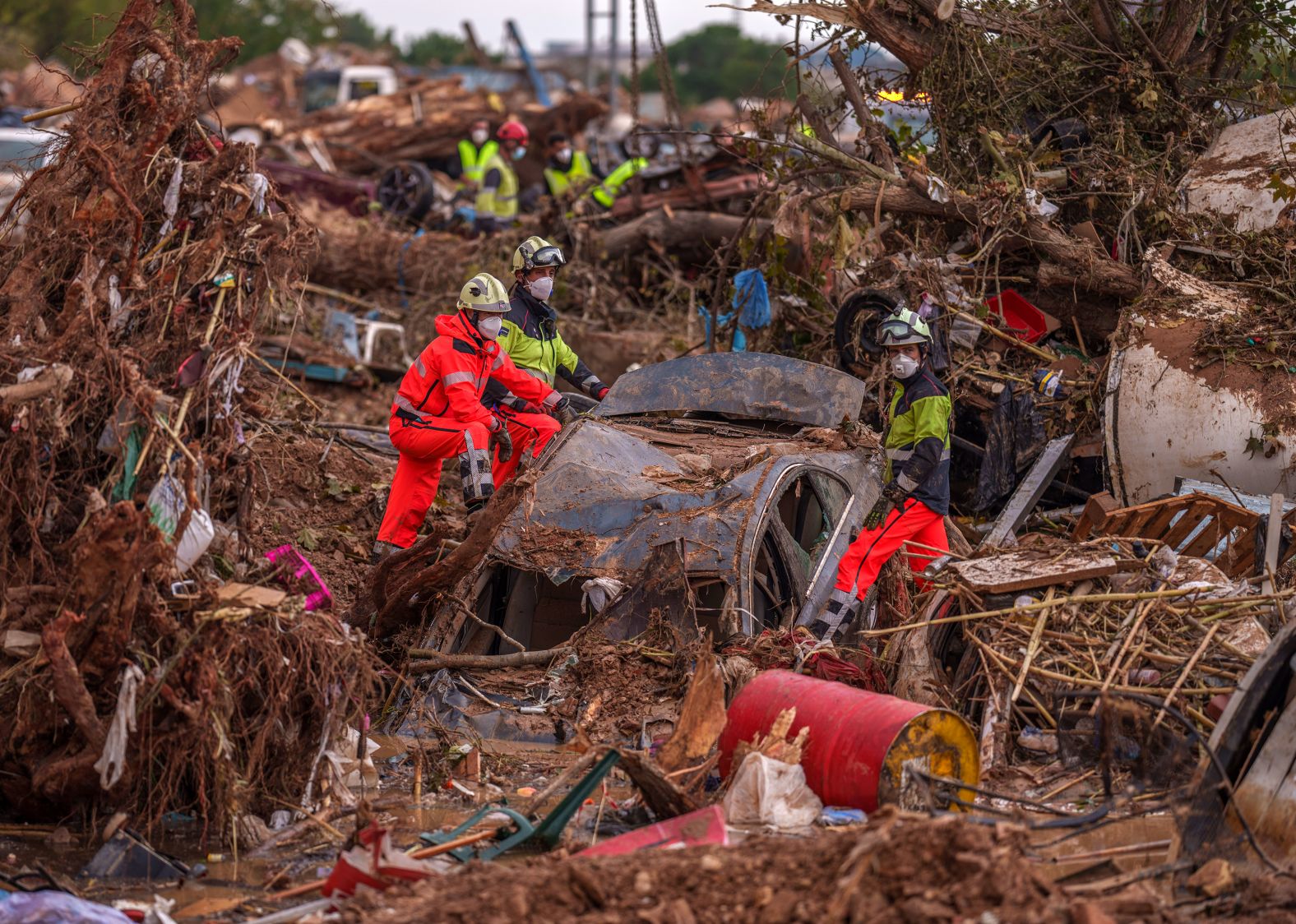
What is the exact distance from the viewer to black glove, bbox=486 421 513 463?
7816mm

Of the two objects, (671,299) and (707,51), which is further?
(707,51)

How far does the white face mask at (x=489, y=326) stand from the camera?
26.0 ft

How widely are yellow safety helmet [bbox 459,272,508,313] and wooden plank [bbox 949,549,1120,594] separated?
3.04 meters

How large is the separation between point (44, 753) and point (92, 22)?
2.97 meters

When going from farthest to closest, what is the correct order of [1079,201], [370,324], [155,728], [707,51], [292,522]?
[707,51] → [370,324] → [1079,201] → [292,522] → [155,728]

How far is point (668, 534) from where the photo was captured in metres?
6.07

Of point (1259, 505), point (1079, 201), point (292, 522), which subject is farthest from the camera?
point (1079, 201)

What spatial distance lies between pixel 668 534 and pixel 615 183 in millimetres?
9939

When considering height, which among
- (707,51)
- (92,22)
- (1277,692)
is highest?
(707,51)

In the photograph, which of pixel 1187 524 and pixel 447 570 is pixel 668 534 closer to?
pixel 447 570

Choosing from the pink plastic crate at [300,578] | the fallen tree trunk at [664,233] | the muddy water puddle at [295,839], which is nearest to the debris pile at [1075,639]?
the muddy water puddle at [295,839]

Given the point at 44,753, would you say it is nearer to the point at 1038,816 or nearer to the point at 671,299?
the point at 1038,816

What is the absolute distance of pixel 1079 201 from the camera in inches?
398

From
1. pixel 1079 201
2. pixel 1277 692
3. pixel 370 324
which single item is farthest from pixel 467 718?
pixel 370 324
